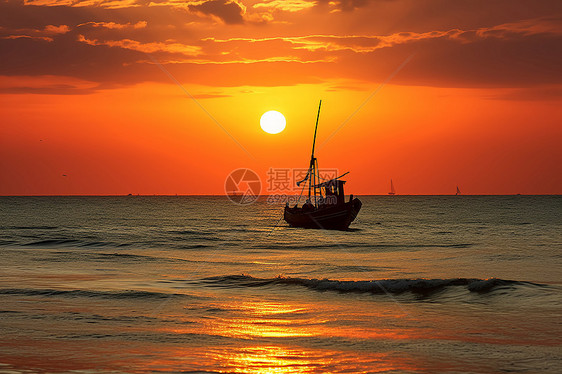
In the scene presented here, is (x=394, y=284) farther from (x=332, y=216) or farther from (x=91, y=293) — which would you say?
(x=332, y=216)

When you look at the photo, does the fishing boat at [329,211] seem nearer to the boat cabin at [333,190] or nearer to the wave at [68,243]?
the boat cabin at [333,190]

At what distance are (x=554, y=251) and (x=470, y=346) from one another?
1335 inches

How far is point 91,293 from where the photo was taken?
1956 cm

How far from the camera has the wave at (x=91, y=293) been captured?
19.0 m

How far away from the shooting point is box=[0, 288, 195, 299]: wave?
62.5 feet

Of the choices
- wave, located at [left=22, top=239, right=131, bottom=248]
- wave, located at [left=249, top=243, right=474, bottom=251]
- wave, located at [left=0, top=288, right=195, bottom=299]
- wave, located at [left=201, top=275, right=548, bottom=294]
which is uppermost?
wave, located at [left=0, top=288, right=195, bottom=299]

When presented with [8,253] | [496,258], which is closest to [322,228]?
[496,258]

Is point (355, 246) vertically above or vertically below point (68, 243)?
below

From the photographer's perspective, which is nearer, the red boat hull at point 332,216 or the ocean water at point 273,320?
the ocean water at point 273,320

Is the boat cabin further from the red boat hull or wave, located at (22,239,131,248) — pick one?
wave, located at (22,239,131,248)

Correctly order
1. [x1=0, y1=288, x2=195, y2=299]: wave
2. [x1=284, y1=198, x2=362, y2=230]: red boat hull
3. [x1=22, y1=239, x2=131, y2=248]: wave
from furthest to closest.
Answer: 1. [x1=284, y1=198, x2=362, y2=230]: red boat hull
2. [x1=22, y1=239, x2=131, y2=248]: wave
3. [x1=0, y1=288, x2=195, y2=299]: wave

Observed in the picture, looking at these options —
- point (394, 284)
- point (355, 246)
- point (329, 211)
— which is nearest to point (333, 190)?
point (329, 211)

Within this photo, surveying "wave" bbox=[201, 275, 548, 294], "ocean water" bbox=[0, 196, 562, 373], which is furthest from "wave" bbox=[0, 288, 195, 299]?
"wave" bbox=[201, 275, 548, 294]

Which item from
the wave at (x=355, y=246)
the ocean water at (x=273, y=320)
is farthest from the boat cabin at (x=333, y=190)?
the ocean water at (x=273, y=320)
